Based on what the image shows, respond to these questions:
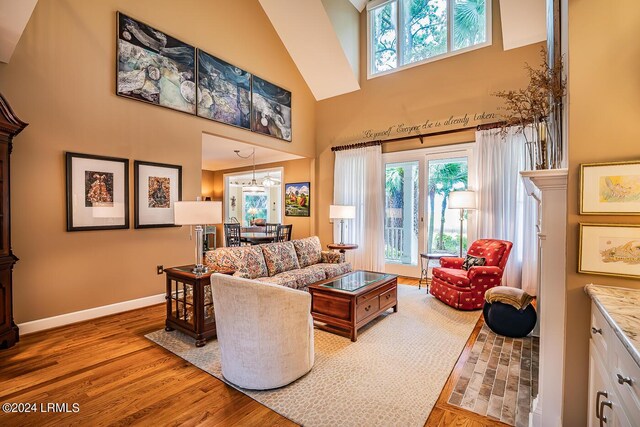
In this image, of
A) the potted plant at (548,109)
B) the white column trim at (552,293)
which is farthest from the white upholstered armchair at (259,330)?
the potted plant at (548,109)

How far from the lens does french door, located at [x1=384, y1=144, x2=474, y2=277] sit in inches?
205

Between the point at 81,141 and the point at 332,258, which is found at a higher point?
the point at 81,141

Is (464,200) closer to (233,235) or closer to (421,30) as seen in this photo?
(421,30)

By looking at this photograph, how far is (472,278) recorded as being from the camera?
3783 millimetres

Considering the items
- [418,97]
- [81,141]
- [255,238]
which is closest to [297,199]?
[255,238]

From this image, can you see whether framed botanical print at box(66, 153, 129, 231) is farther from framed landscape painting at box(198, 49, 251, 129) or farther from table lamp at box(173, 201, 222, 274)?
framed landscape painting at box(198, 49, 251, 129)

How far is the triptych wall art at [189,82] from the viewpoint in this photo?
12.6 ft

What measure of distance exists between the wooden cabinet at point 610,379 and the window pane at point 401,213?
4219 millimetres

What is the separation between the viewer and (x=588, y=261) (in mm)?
1496

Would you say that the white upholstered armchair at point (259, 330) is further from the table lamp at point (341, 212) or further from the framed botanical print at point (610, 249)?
the table lamp at point (341, 212)

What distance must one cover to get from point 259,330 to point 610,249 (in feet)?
6.74

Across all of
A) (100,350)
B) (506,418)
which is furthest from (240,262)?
(506,418)

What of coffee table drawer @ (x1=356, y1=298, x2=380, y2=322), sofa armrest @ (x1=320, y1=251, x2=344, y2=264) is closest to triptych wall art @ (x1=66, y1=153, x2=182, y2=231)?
sofa armrest @ (x1=320, y1=251, x2=344, y2=264)

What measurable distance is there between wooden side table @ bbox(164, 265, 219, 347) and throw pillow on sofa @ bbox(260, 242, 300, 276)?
1.06 meters
